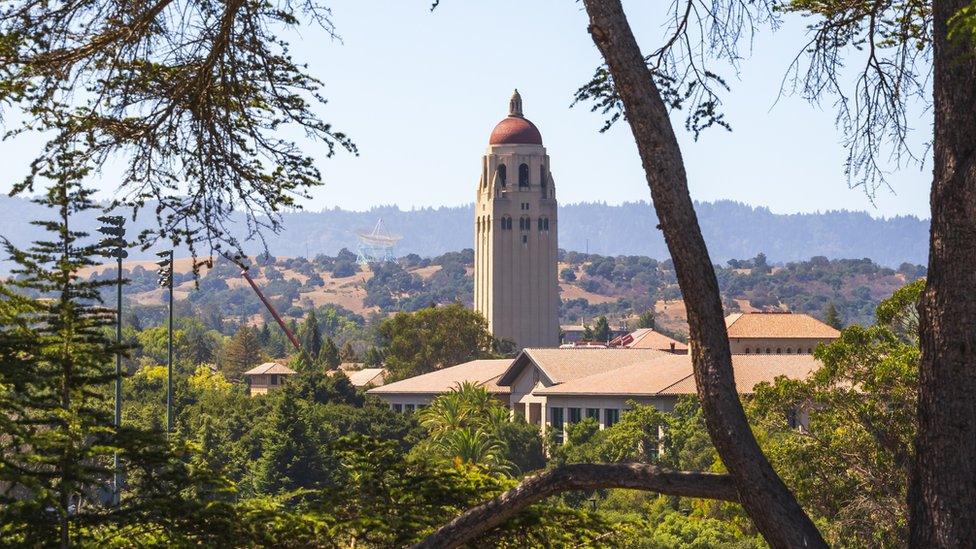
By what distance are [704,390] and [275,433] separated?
5936 centimetres

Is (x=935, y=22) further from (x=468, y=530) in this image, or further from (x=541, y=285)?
(x=541, y=285)

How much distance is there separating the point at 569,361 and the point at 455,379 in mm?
9657

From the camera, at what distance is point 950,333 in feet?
31.2

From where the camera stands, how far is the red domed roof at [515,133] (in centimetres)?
18088

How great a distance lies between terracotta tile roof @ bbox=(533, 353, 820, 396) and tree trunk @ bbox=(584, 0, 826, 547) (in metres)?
64.5

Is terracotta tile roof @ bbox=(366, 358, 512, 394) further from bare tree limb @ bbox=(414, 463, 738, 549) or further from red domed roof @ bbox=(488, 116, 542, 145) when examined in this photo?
bare tree limb @ bbox=(414, 463, 738, 549)

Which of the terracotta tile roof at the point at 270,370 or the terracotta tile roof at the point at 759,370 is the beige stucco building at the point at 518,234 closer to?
the terracotta tile roof at the point at 270,370

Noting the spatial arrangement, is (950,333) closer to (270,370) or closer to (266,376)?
(270,370)

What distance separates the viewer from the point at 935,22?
9758mm

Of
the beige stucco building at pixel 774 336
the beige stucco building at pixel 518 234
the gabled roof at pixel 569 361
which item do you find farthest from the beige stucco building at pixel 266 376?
the gabled roof at pixel 569 361

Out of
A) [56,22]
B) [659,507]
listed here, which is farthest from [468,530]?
[659,507]

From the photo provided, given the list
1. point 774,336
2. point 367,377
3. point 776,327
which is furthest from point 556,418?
point 367,377

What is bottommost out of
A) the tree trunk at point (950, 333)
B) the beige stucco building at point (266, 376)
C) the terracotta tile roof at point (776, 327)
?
the beige stucco building at point (266, 376)

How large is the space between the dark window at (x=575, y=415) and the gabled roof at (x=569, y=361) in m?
6.74
